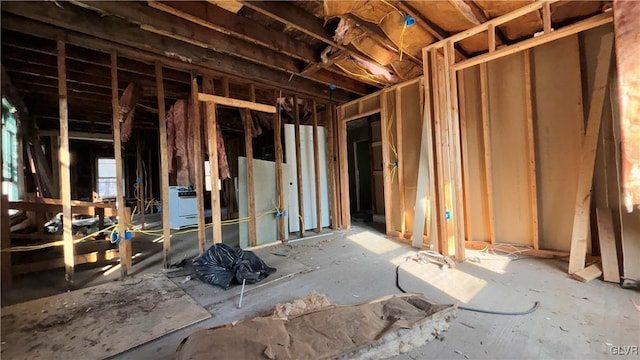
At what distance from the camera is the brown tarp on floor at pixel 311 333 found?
56.9 inches

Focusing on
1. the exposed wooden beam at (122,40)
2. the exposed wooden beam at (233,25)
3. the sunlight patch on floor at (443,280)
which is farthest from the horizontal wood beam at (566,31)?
the exposed wooden beam at (122,40)

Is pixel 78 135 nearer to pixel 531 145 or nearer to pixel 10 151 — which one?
pixel 10 151

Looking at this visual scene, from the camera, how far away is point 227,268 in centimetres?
283

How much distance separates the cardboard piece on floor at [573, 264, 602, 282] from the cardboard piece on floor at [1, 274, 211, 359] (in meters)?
3.49

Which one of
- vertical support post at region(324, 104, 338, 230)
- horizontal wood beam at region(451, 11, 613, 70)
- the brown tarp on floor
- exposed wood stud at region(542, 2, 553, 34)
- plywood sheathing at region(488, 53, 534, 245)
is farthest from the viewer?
vertical support post at region(324, 104, 338, 230)

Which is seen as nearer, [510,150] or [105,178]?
[510,150]

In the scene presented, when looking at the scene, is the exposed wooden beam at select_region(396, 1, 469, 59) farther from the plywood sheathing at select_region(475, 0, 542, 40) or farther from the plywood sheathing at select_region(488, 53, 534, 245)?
the plywood sheathing at select_region(488, 53, 534, 245)

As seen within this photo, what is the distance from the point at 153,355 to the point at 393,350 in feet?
5.05

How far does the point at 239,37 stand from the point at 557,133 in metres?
4.05

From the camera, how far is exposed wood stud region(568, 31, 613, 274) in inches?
101

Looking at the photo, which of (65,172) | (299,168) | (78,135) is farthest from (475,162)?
(78,135)

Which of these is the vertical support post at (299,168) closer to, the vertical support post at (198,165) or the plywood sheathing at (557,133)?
the vertical support post at (198,165)

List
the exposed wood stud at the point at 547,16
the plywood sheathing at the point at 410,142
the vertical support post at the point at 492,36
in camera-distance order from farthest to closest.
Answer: the plywood sheathing at the point at 410,142, the vertical support post at the point at 492,36, the exposed wood stud at the point at 547,16

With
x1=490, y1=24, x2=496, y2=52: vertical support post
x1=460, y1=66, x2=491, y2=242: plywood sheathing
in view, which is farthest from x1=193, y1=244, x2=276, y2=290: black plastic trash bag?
x1=490, y1=24, x2=496, y2=52: vertical support post
